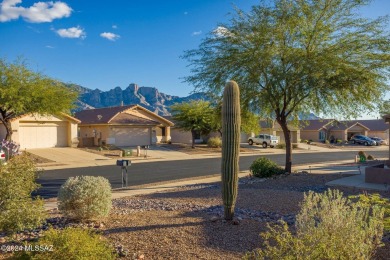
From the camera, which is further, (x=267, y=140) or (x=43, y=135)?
(x=267, y=140)

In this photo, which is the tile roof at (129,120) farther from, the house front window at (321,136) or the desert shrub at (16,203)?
the house front window at (321,136)

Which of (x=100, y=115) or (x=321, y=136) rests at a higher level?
(x=100, y=115)

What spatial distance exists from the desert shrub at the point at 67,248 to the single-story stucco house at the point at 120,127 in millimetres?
33901

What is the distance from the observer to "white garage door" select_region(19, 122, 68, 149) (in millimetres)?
33438

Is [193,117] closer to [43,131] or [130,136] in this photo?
[130,136]

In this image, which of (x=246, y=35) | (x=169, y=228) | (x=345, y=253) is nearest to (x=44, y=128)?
(x=246, y=35)

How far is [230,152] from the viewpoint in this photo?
7754 mm

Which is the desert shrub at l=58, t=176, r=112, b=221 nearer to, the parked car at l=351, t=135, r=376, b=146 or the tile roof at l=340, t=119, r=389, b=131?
the parked car at l=351, t=135, r=376, b=146

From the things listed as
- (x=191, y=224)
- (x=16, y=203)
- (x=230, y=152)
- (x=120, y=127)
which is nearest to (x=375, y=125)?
(x=120, y=127)

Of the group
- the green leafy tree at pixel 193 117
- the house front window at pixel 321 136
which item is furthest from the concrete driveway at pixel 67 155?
the house front window at pixel 321 136

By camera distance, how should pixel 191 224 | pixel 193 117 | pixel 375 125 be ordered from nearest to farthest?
pixel 191 224 < pixel 193 117 < pixel 375 125

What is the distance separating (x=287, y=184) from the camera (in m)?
14.6

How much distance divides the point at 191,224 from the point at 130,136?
112 feet

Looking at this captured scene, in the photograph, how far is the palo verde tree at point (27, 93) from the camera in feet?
78.2
